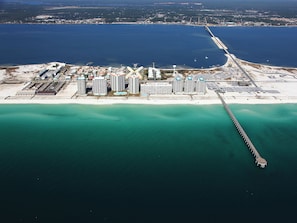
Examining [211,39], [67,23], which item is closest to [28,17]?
[67,23]

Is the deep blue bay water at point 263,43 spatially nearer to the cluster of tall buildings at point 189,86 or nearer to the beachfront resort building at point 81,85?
the cluster of tall buildings at point 189,86

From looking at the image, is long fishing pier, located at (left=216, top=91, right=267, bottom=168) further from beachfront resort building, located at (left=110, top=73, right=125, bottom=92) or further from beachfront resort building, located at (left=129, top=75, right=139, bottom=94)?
beachfront resort building, located at (left=110, top=73, right=125, bottom=92)

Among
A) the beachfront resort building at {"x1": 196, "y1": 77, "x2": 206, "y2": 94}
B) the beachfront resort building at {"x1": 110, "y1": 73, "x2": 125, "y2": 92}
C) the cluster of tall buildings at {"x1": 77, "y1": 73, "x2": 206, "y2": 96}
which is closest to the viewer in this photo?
the cluster of tall buildings at {"x1": 77, "y1": 73, "x2": 206, "y2": 96}

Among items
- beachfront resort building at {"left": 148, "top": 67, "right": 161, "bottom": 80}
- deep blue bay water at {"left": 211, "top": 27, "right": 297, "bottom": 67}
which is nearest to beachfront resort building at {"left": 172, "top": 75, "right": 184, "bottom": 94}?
beachfront resort building at {"left": 148, "top": 67, "right": 161, "bottom": 80}

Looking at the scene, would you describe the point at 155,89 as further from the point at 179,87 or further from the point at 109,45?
the point at 109,45

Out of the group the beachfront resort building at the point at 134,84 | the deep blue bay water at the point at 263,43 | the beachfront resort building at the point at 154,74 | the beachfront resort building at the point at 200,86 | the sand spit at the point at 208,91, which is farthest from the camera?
the deep blue bay water at the point at 263,43

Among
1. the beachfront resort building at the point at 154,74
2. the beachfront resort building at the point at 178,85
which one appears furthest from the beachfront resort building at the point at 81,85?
the beachfront resort building at the point at 178,85
